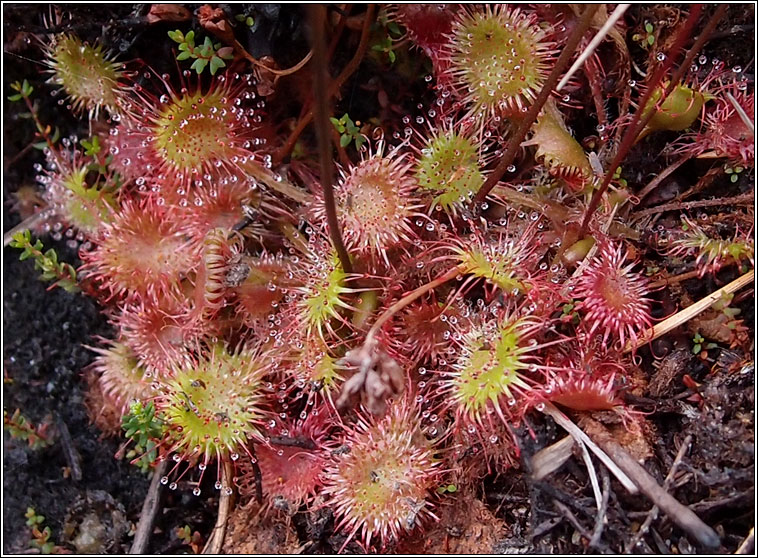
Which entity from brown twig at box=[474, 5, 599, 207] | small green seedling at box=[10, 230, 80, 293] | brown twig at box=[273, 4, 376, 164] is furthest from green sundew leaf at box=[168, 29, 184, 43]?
brown twig at box=[474, 5, 599, 207]

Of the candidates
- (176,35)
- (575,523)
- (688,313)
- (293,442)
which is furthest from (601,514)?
(176,35)

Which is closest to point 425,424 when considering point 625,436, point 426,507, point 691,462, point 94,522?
point 426,507

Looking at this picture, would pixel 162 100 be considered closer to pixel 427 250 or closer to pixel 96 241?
pixel 96 241

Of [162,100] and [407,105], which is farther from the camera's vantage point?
[407,105]

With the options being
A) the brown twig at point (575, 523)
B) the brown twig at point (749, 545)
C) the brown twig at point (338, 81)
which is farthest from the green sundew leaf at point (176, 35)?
the brown twig at point (749, 545)

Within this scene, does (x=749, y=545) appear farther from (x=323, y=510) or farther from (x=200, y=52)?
(x=200, y=52)

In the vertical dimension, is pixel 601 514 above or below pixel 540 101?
below

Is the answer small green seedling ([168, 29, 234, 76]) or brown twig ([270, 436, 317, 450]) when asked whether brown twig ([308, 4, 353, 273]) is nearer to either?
small green seedling ([168, 29, 234, 76])
